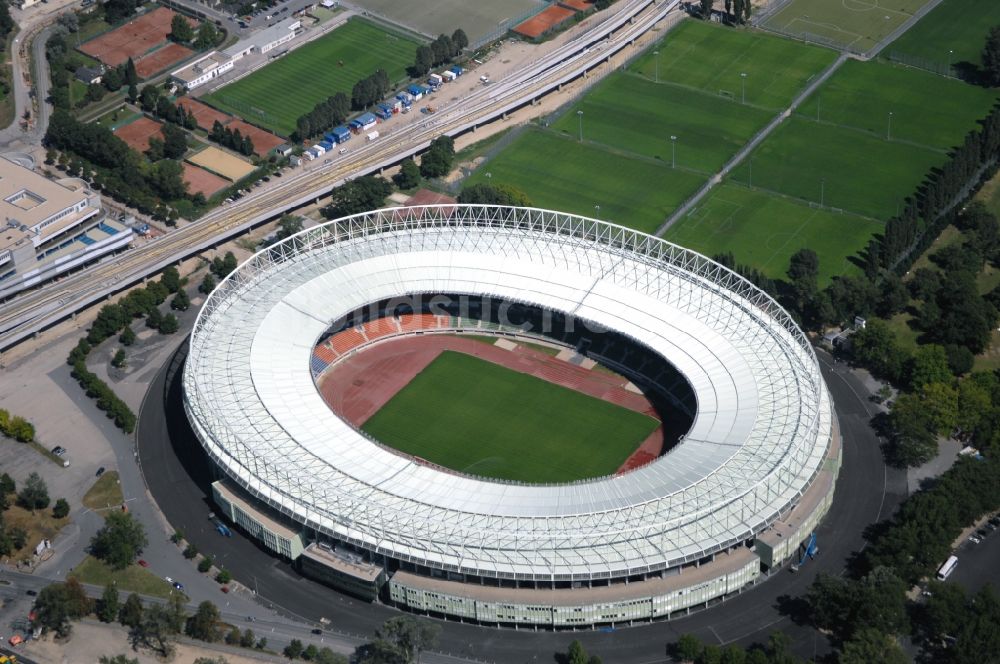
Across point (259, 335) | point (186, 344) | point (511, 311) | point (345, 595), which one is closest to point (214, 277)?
point (186, 344)

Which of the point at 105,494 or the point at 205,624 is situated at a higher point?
the point at 205,624

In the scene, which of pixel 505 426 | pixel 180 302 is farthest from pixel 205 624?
pixel 180 302

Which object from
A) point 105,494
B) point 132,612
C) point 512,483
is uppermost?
point 512,483

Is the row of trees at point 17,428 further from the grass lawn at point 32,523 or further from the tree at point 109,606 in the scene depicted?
the tree at point 109,606

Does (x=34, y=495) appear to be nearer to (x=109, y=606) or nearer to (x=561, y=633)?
(x=109, y=606)

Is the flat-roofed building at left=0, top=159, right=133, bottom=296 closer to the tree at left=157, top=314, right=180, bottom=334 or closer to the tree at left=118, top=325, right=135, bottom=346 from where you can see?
the tree at left=118, top=325, right=135, bottom=346

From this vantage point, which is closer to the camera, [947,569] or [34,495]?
[947,569]

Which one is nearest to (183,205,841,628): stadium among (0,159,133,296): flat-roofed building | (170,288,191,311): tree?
(170,288,191,311): tree
